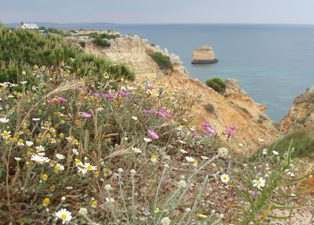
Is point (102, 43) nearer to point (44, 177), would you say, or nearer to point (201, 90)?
point (201, 90)

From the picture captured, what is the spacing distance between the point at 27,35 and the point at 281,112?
2798cm

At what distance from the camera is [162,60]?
62.7ft

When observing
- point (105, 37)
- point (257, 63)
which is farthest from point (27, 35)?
point (257, 63)

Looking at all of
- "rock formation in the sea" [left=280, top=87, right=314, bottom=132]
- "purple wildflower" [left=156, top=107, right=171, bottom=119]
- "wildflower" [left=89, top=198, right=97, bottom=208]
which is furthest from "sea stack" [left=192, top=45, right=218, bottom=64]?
"wildflower" [left=89, top=198, right=97, bottom=208]

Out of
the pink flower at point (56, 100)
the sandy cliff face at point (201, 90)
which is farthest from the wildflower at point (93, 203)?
the sandy cliff face at point (201, 90)

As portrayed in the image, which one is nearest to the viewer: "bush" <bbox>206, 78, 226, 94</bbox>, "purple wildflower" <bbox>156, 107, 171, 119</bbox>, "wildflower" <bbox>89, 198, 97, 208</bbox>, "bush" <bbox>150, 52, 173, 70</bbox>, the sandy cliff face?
"wildflower" <bbox>89, 198, 97, 208</bbox>

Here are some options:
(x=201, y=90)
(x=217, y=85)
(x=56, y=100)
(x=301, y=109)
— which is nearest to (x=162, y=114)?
(x=56, y=100)

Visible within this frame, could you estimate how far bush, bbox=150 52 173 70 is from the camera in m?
18.6

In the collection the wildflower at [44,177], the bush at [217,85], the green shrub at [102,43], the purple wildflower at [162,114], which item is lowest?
the bush at [217,85]

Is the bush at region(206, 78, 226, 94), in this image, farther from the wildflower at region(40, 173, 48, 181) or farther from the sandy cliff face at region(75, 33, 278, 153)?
the wildflower at region(40, 173, 48, 181)

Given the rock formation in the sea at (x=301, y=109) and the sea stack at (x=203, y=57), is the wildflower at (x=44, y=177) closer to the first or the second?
the rock formation in the sea at (x=301, y=109)

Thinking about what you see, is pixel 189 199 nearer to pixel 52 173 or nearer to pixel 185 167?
pixel 185 167

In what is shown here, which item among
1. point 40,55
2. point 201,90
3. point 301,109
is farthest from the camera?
point 201,90

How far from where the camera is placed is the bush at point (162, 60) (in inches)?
734
